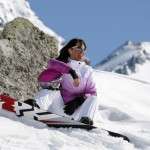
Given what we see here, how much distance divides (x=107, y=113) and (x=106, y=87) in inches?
218

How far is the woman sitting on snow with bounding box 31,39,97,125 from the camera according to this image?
9.78 metres

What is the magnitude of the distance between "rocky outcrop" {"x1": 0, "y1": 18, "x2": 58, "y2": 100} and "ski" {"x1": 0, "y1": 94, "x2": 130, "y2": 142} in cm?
339

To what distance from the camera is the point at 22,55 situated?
45.0 ft

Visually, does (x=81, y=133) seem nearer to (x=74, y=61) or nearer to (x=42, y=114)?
(x=42, y=114)

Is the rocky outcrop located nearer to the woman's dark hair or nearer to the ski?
the woman's dark hair

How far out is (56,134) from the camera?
327 inches

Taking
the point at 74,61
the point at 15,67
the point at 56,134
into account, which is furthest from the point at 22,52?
the point at 56,134

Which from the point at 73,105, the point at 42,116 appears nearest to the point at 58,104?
the point at 73,105

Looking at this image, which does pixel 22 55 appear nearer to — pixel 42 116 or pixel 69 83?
pixel 69 83

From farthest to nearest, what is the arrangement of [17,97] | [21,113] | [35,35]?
[35,35] < [17,97] < [21,113]

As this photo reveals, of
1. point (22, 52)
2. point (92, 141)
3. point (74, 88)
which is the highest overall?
point (22, 52)

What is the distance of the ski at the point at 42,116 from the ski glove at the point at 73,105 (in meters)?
0.68

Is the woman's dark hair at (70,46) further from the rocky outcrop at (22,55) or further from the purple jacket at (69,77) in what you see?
the rocky outcrop at (22,55)

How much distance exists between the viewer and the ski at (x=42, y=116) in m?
8.95
